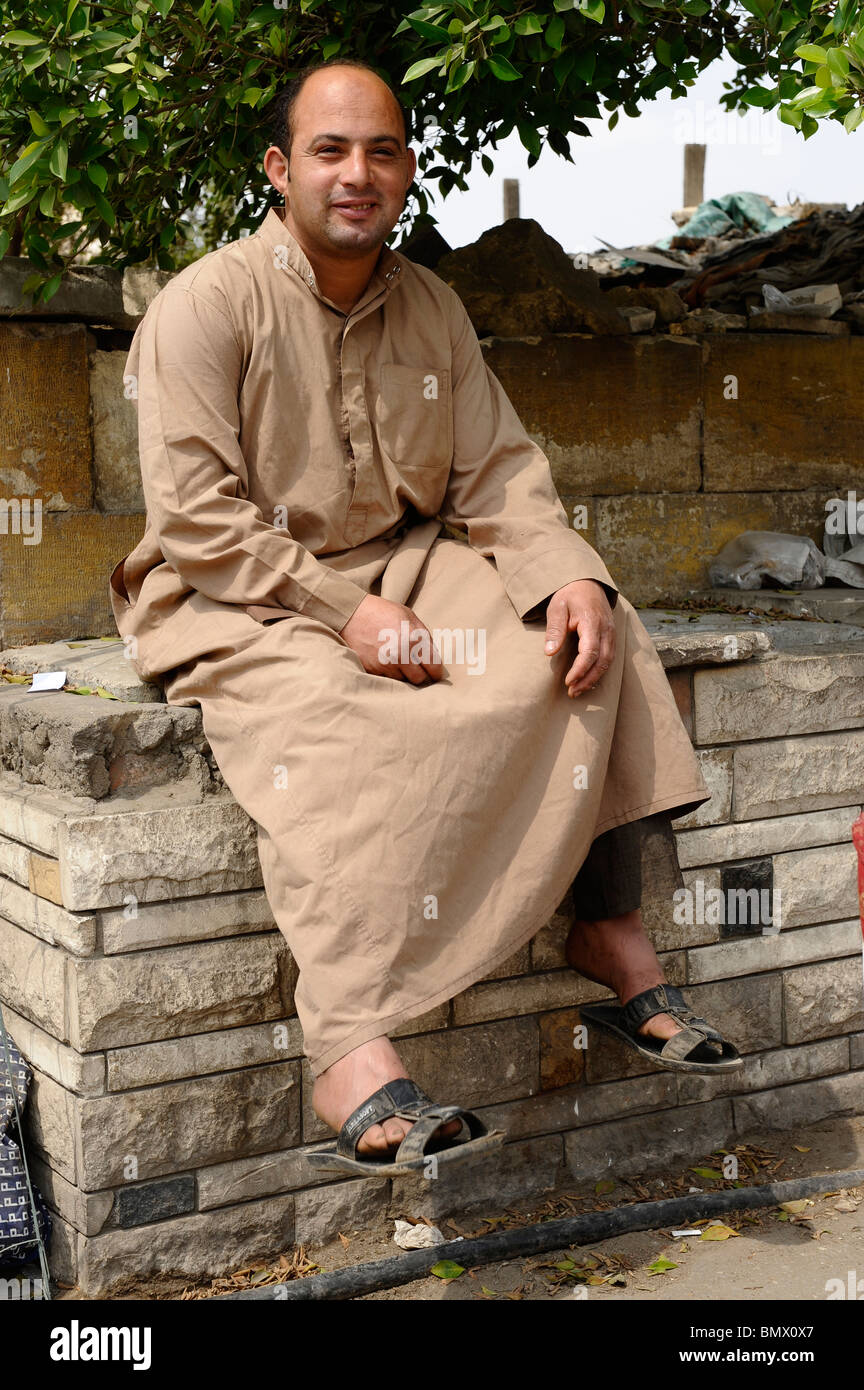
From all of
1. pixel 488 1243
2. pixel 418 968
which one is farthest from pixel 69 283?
pixel 488 1243

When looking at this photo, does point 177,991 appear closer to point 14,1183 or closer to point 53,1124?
point 53,1124

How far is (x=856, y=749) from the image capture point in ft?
13.1

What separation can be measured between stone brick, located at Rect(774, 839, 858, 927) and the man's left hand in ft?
3.87

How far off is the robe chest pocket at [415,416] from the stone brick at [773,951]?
4.90 feet

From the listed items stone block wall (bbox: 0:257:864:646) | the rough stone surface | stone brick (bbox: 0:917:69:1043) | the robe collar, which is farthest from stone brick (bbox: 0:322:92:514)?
stone brick (bbox: 0:917:69:1043)

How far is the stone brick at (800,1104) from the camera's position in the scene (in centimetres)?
392

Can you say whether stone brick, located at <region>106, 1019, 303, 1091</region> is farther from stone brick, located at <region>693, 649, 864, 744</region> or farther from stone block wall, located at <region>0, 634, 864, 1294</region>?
stone brick, located at <region>693, 649, 864, 744</region>

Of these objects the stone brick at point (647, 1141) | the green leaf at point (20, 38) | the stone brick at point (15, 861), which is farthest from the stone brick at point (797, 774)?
the green leaf at point (20, 38)

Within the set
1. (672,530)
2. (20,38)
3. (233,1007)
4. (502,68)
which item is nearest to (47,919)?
(233,1007)

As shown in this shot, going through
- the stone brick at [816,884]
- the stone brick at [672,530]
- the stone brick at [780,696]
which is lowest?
the stone brick at [816,884]

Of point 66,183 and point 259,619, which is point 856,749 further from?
point 66,183

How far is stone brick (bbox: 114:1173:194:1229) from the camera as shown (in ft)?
9.80

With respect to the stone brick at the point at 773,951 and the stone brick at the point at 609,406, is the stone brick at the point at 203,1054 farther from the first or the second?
the stone brick at the point at 609,406

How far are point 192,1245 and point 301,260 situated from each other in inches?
85.7
